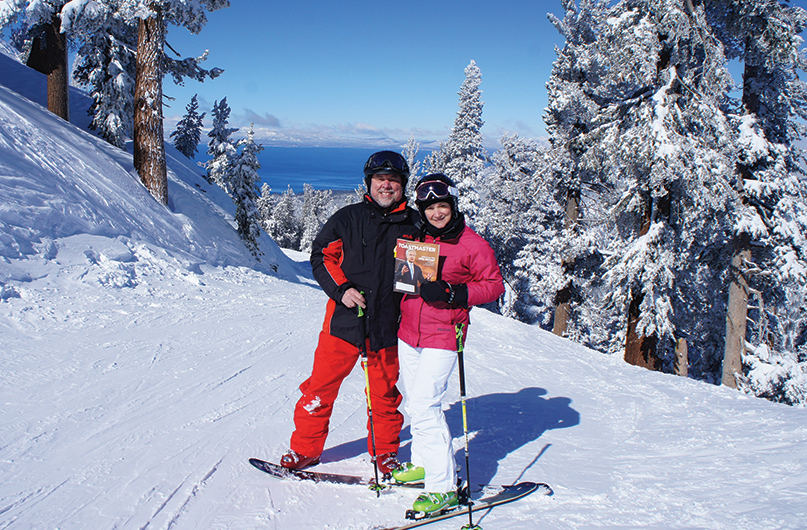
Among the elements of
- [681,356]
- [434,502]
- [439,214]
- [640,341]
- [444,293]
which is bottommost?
[681,356]

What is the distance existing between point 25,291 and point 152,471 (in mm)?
4350

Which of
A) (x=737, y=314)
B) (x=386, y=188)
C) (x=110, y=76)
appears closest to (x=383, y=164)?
(x=386, y=188)

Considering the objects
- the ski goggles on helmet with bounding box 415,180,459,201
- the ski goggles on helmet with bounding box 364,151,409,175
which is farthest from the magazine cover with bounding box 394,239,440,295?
the ski goggles on helmet with bounding box 364,151,409,175

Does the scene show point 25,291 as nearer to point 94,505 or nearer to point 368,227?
point 94,505

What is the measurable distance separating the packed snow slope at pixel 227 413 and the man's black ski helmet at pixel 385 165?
2.39 m

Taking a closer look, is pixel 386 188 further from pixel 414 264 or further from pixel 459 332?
pixel 459 332

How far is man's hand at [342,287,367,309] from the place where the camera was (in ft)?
10.4

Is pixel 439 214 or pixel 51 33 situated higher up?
pixel 51 33

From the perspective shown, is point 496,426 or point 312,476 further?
point 496,426

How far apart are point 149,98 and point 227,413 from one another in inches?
364

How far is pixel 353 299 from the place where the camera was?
3.18m

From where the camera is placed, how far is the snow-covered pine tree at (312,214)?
63.0m

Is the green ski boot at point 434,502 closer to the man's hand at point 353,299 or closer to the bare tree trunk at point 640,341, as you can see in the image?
the man's hand at point 353,299

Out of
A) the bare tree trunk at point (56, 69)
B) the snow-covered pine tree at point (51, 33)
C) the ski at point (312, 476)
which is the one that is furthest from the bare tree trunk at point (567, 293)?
the bare tree trunk at point (56, 69)
